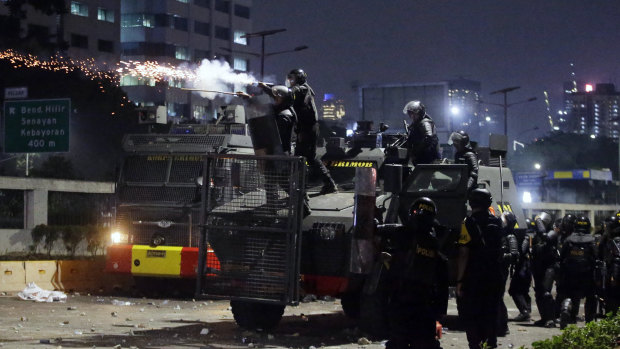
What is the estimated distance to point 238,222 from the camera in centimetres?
1144

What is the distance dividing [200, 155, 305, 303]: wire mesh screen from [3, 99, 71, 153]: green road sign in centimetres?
1349

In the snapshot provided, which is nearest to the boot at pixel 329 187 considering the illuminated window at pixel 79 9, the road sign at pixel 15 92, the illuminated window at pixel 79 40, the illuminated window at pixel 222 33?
the road sign at pixel 15 92

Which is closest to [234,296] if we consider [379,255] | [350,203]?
[350,203]

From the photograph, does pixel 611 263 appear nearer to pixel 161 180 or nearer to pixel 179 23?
pixel 161 180

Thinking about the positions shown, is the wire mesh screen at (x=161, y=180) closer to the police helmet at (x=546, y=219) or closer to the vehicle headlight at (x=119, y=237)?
the vehicle headlight at (x=119, y=237)

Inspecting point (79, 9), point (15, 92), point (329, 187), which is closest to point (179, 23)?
point (79, 9)

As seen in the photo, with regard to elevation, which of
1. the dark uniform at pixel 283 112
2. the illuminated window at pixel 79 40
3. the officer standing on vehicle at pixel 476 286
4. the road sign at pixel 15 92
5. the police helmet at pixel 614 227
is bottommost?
the officer standing on vehicle at pixel 476 286

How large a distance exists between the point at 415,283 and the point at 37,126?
18.1 metres

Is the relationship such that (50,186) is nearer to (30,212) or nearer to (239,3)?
(30,212)

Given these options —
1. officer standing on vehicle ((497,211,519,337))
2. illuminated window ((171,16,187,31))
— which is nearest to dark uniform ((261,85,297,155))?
officer standing on vehicle ((497,211,519,337))

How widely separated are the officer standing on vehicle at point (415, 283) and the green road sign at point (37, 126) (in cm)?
1731

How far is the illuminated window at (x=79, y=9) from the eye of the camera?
69219 mm

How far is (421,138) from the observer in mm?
13391

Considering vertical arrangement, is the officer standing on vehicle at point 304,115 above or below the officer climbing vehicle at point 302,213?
above
